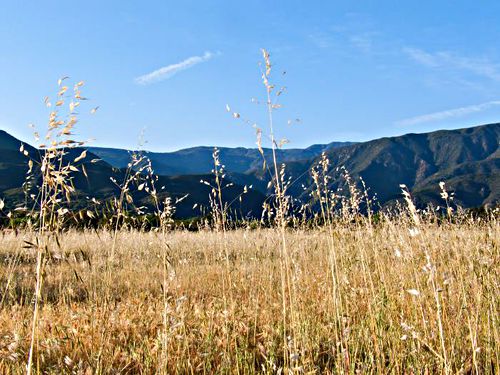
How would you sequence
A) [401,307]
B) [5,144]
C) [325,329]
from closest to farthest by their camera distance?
[325,329]
[401,307]
[5,144]

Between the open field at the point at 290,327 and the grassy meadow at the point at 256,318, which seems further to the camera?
the open field at the point at 290,327

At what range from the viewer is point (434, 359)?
3.01 m

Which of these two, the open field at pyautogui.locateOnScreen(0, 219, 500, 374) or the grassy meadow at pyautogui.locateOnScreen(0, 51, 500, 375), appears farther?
the open field at pyautogui.locateOnScreen(0, 219, 500, 374)

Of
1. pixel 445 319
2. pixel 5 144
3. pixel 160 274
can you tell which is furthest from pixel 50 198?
pixel 5 144

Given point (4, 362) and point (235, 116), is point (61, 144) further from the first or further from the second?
point (4, 362)

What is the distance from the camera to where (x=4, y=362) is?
3.11 metres

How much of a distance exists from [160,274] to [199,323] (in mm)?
3586

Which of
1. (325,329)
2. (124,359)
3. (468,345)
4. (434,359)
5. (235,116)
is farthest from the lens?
(325,329)

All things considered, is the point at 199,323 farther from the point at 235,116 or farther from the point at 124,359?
the point at 235,116

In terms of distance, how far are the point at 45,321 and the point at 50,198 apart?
8.46 ft

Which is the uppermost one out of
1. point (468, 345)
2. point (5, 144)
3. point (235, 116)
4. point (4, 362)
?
point (5, 144)

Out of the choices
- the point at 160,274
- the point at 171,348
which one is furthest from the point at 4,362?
the point at 160,274

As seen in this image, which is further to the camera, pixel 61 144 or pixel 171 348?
pixel 171 348

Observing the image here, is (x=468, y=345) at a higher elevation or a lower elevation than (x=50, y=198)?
lower
